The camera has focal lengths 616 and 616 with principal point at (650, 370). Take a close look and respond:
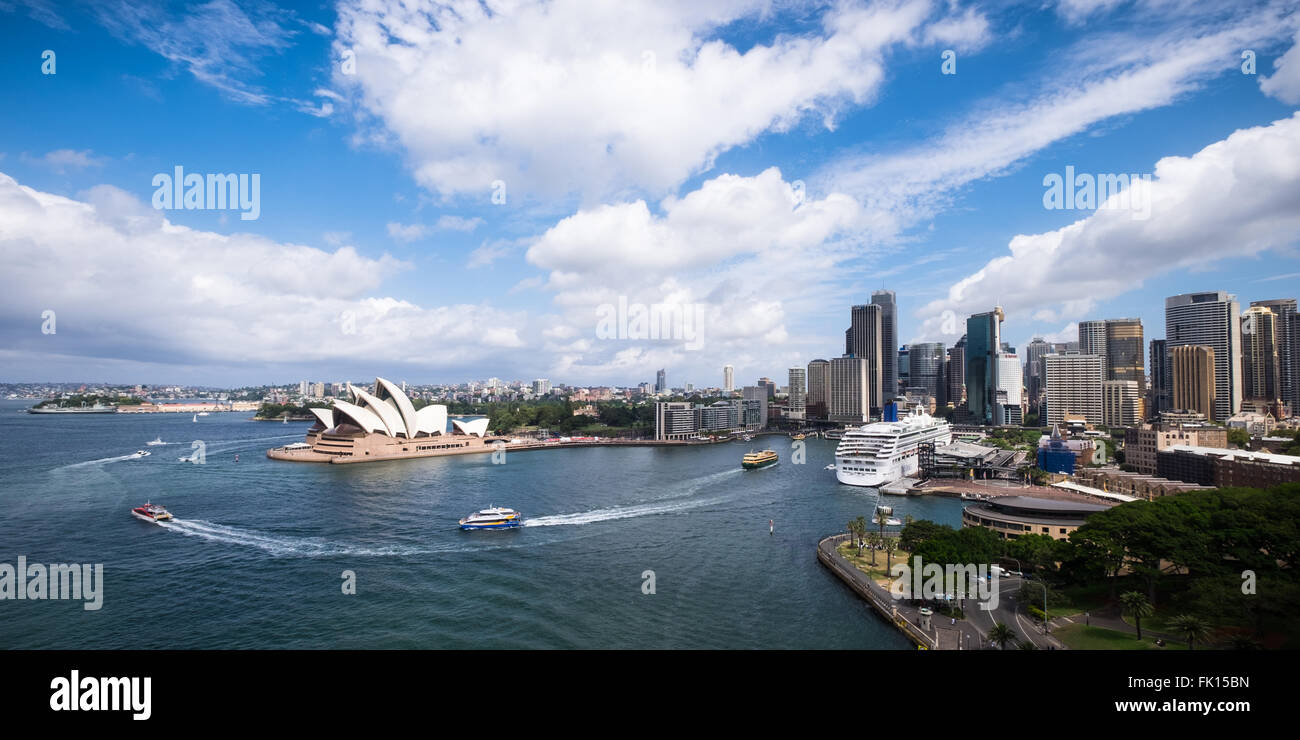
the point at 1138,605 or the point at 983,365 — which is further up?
the point at 983,365

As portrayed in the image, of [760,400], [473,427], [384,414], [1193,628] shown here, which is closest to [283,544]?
[1193,628]

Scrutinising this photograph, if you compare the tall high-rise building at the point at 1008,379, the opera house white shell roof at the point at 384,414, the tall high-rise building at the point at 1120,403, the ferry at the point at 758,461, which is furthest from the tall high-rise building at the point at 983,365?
the opera house white shell roof at the point at 384,414

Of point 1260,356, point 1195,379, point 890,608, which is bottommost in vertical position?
point 890,608

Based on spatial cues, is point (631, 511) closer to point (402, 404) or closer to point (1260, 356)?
point (402, 404)

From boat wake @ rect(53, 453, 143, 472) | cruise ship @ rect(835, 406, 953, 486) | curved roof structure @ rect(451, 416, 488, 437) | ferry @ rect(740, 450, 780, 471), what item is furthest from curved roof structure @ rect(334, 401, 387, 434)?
cruise ship @ rect(835, 406, 953, 486)
